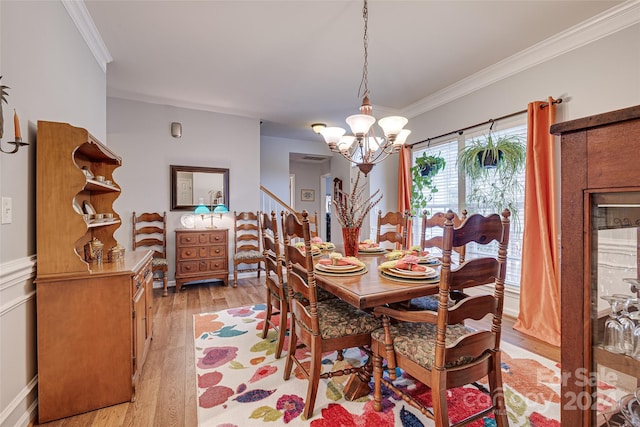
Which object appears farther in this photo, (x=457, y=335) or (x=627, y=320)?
(x=457, y=335)

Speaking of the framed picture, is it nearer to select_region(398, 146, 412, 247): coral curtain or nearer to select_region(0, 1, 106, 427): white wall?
select_region(398, 146, 412, 247): coral curtain

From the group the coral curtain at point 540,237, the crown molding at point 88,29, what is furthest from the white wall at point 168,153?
the coral curtain at point 540,237

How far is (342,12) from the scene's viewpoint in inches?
93.2

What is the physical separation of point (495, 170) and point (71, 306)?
391cm

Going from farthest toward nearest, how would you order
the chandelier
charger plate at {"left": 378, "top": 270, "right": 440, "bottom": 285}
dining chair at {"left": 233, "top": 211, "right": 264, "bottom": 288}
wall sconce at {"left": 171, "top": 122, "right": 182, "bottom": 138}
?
dining chair at {"left": 233, "top": 211, "right": 264, "bottom": 288} < wall sconce at {"left": 171, "top": 122, "right": 182, "bottom": 138} < the chandelier < charger plate at {"left": 378, "top": 270, "right": 440, "bottom": 285}

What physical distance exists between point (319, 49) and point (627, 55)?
8.51 ft

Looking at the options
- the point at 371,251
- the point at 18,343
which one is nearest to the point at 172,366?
the point at 18,343

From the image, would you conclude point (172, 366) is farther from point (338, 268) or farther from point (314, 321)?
point (338, 268)

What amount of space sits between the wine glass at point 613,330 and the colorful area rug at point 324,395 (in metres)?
1.26

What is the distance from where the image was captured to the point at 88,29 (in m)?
2.50

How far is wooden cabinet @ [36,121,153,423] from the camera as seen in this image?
163 centimetres

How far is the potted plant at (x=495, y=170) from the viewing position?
3.09 metres

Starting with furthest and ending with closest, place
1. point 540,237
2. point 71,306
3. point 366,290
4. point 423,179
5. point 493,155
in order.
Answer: point 423,179 < point 493,155 < point 540,237 < point 71,306 < point 366,290

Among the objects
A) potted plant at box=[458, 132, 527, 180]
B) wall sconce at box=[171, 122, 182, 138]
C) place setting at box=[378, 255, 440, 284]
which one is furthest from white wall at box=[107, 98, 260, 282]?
place setting at box=[378, 255, 440, 284]
